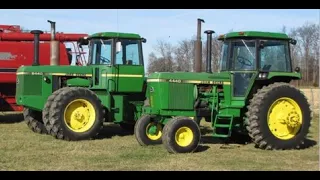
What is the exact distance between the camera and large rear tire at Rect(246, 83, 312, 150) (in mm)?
8977

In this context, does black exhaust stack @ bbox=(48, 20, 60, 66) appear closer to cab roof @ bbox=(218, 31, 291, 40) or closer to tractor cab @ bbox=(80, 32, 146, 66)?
tractor cab @ bbox=(80, 32, 146, 66)

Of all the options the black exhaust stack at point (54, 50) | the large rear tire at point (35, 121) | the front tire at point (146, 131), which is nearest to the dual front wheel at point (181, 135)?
the front tire at point (146, 131)

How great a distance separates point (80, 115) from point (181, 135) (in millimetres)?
3050

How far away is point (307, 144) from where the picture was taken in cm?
993

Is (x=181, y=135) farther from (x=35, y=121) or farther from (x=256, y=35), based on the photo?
(x=35, y=121)

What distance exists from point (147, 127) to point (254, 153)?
2.30 metres

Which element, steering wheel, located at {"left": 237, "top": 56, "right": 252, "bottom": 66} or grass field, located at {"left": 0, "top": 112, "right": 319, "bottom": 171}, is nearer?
grass field, located at {"left": 0, "top": 112, "right": 319, "bottom": 171}

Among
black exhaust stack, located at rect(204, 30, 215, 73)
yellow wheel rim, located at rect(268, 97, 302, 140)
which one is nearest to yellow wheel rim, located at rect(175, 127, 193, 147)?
yellow wheel rim, located at rect(268, 97, 302, 140)

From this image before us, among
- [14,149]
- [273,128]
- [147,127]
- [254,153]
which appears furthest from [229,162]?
[14,149]

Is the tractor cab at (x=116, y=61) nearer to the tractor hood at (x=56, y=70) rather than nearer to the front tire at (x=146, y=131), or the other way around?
the tractor hood at (x=56, y=70)

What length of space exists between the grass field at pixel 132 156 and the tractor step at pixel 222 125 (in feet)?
0.83

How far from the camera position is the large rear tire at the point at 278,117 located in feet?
29.5

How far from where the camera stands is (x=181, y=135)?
28.7 ft
